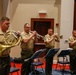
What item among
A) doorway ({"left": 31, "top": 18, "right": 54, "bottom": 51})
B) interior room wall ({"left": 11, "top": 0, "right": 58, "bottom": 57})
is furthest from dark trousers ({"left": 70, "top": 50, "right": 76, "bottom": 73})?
interior room wall ({"left": 11, "top": 0, "right": 58, "bottom": 57})

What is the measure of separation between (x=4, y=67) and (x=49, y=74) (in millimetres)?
2654

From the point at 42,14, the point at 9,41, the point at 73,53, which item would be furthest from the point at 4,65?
the point at 42,14

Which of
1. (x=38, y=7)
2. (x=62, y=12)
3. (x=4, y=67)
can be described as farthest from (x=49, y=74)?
(x=38, y=7)

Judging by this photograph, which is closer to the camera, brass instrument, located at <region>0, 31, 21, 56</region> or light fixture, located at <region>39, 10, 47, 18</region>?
brass instrument, located at <region>0, 31, 21, 56</region>

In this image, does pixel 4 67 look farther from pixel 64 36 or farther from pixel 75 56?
pixel 64 36

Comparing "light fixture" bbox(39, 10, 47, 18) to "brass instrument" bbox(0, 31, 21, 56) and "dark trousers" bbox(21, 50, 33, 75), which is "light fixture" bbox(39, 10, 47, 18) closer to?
"dark trousers" bbox(21, 50, 33, 75)

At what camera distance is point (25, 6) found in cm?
997

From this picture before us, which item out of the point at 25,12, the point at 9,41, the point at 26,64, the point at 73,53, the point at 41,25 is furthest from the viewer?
the point at 41,25

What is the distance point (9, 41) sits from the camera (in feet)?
13.1

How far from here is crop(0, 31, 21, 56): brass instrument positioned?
3853mm

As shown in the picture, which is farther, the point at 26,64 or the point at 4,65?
the point at 26,64

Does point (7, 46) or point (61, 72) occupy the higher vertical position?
point (7, 46)

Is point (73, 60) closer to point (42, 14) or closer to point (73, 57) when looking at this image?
point (73, 57)

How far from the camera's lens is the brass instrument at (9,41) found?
3.85m
